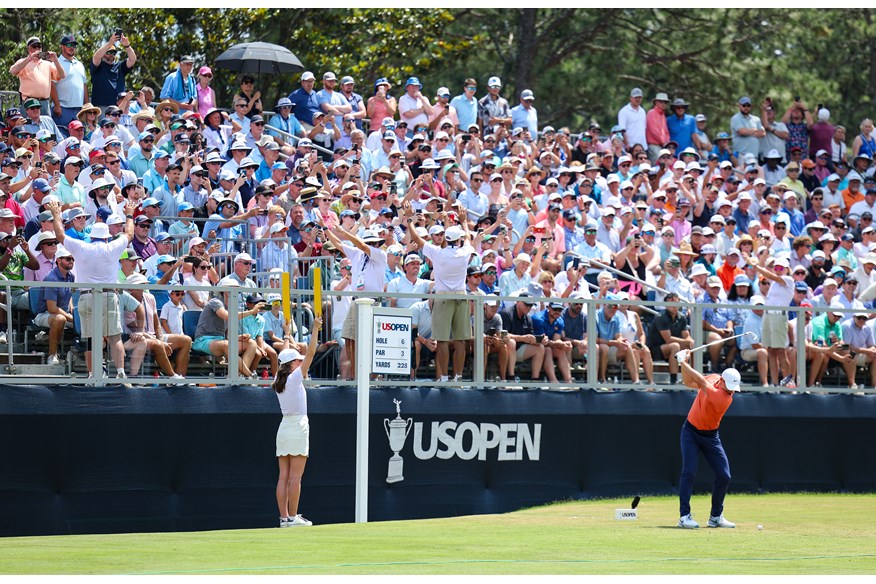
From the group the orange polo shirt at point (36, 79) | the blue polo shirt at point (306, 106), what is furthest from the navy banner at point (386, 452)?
the blue polo shirt at point (306, 106)

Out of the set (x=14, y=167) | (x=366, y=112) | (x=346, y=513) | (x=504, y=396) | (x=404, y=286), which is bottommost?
(x=346, y=513)

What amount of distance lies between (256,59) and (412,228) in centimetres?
751

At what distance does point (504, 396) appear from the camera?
20141 mm

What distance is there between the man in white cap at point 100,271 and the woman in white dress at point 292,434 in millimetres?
2057

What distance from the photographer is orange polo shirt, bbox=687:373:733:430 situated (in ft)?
53.5

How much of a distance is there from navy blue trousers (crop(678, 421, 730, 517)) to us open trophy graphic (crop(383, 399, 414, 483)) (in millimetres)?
4225

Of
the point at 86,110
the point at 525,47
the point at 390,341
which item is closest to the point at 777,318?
the point at 390,341

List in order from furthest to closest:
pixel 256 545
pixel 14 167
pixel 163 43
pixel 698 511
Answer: pixel 163 43
pixel 14 167
pixel 698 511
pixel 256 545

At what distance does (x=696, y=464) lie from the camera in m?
16.3

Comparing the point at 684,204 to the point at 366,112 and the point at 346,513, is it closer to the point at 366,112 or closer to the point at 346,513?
the point at 366,112

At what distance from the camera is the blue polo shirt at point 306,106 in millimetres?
26406

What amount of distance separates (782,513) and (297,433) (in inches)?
243

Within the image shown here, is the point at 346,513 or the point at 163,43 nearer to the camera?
the point at 346,513
